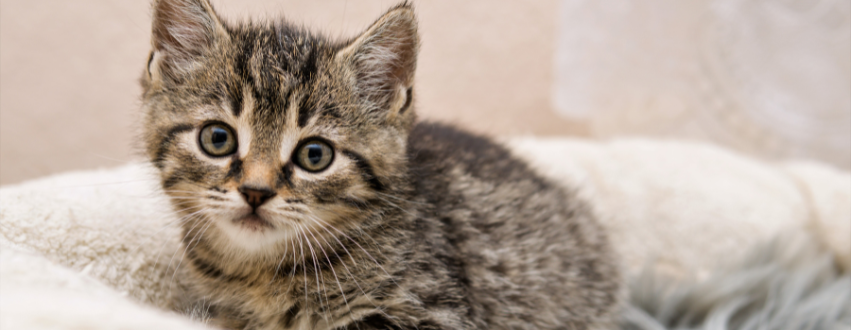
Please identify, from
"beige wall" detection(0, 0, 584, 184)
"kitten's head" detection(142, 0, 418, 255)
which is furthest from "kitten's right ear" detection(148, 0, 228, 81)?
"beige wall" detection(0, 0, 584, 184)

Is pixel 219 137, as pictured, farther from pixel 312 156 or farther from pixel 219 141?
pixel 312 156

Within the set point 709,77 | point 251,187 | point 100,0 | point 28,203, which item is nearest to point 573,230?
point 251,187

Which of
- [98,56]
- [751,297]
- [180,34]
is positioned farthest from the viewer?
[98,56]

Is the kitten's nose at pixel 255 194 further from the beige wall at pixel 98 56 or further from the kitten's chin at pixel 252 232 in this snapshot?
the beige wall at pixel 98 56

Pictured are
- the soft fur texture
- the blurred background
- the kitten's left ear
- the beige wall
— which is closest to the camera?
the kitten's left ear

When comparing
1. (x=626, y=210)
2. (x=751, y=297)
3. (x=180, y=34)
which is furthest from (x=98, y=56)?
(x=751, y=297)

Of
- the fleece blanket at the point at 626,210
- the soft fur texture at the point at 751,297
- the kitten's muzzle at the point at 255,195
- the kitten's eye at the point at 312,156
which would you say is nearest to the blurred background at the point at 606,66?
the fleece blanket at the point at 626,210

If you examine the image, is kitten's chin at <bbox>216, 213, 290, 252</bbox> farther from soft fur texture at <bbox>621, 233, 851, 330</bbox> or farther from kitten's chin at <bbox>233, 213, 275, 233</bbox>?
soft fur texture at <bbox>621, 233, 851, 330</bbox>
